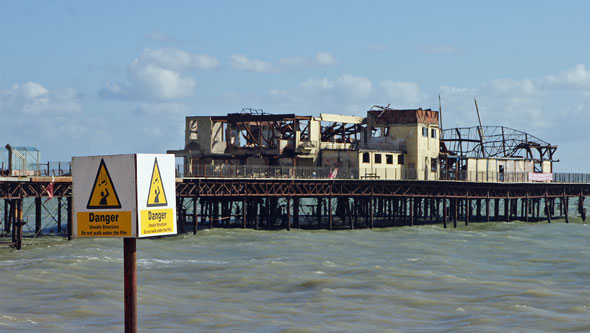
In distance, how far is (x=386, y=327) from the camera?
28656 mm

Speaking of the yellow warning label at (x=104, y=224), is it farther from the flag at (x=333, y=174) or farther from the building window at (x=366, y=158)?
the building window at (x=366, y=158)

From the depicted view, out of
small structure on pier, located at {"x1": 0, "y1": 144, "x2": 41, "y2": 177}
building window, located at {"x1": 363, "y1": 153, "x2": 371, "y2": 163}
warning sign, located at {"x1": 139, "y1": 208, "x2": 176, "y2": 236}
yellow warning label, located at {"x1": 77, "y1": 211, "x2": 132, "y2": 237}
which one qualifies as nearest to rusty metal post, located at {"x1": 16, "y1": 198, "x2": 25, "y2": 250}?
small structure on pier, located at {"x1": 0, "y1": 144, "x2": 41, "y2": 177}

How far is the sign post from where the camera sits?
1075 centimetres

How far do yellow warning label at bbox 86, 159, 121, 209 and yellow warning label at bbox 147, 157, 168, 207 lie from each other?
44cm

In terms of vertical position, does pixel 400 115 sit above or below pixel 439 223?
above

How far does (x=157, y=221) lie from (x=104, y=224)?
2.43 feet

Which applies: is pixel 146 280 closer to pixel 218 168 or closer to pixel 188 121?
pixel 218 168

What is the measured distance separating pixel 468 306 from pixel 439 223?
54.9 meters

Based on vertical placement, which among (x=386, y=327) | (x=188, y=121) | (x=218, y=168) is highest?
(x=188, y=121)

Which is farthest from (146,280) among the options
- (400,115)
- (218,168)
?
(400,115)

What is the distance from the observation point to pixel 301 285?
3847 centimetres

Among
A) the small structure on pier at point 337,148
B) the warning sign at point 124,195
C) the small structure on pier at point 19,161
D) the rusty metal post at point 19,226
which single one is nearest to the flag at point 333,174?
the small structure on pier at point 337,148

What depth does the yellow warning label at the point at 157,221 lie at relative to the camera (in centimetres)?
1080

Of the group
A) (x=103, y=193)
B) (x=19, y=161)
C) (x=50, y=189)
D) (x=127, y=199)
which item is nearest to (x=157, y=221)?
(x=127, y=199)
